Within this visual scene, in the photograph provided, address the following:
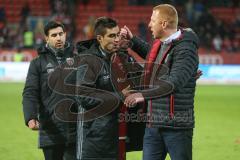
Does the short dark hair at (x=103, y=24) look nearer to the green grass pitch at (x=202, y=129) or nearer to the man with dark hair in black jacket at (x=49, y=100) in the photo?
the man with dark hair in black jacket at (x=49, y=100)

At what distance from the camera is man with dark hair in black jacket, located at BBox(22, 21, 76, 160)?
20.2ft

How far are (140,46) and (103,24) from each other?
2.55 feet

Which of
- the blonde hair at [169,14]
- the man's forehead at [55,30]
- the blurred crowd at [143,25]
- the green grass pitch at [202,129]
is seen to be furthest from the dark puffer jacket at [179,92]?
the blurred crowd at [143,25]

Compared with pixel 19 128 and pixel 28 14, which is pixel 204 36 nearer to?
pixel 28 14

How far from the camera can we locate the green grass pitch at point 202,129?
9.57m

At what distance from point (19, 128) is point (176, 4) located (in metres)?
18.9

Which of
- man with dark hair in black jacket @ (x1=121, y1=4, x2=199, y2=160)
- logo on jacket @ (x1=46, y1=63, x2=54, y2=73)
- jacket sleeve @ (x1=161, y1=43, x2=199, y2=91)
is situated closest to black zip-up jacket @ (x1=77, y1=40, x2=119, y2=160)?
man with dark hair in black jacket @ (x1=121, y1=4, x2=199, y2=160)

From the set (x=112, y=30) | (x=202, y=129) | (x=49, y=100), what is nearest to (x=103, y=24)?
(x=112, y=30)

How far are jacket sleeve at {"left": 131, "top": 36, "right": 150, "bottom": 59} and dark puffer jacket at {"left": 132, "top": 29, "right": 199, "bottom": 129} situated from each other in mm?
884

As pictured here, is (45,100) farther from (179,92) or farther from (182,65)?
(182,65)

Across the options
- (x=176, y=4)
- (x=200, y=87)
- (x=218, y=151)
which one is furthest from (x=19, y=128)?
(x=176, y=4)

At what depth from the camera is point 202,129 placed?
12281 millimetres

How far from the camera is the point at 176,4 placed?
29906 millimetres

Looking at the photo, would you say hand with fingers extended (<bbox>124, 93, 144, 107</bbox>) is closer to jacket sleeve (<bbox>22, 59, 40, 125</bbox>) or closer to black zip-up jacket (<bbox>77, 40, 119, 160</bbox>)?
black zip-up jacket (<bbox>77, 40, 119, 160</bbox>)
